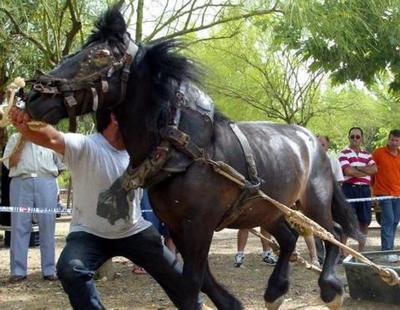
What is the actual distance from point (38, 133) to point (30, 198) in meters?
3.54

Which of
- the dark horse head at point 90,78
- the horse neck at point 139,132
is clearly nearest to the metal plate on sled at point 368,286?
the horse neck at point 139,132

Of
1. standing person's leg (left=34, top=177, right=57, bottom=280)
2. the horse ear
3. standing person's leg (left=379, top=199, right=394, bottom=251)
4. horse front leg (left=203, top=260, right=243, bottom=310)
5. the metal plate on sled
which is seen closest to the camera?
the horse ear

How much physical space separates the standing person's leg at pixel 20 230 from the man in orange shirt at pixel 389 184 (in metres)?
5.04

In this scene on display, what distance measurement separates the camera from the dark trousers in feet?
12.1

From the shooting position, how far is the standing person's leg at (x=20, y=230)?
7012 mm

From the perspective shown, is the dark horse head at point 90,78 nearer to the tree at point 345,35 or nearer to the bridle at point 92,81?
the bridle at point 92,81

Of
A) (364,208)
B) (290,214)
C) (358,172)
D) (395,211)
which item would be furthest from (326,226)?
(395,211)

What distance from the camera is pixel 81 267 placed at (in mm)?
3697

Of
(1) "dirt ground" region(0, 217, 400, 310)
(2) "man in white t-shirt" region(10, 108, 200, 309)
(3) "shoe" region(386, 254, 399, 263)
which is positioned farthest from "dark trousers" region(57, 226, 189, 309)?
(3) "shoe" region(386, 254, 399, 263)

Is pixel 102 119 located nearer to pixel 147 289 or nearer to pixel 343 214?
pixel 343 214

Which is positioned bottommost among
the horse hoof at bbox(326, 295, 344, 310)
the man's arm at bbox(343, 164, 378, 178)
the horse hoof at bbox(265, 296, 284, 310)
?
the horse hoof at bbox(265, 296, 284, 310)

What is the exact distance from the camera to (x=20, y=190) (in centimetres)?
703

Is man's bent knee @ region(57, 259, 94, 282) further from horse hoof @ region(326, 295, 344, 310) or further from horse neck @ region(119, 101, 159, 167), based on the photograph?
horse hoof @ region(326, 295, 344, 310)

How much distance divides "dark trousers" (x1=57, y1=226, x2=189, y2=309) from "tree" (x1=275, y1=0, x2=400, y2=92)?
3574mm
